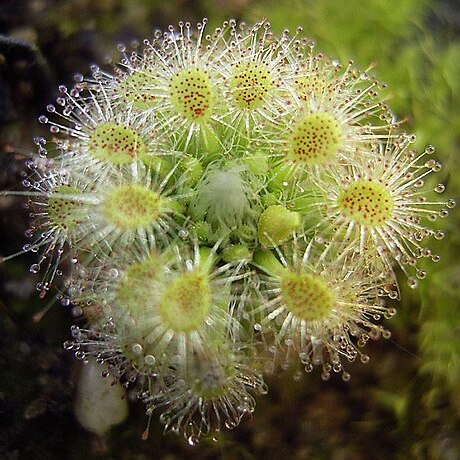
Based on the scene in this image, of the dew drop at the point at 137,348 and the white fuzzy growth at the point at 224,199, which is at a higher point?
the white fuzzy growth at the point at 224,199

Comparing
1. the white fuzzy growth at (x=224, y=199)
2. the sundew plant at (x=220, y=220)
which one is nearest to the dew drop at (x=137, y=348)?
the sundew plant at (x=220, y=220)

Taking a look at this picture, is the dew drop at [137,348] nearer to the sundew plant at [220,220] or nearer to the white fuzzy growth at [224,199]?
the sundew plant at [220,220]

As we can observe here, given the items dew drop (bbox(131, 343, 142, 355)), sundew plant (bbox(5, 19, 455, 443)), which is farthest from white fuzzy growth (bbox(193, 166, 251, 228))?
dew drop (bbox(131, 343, 142, 355))

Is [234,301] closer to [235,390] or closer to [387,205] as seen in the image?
[235,390]

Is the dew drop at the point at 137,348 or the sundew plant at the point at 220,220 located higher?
the sundew plant at the point at 220,220

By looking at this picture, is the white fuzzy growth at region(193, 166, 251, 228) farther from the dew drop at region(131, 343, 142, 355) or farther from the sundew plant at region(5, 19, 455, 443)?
the dew drop at region(131, 343, 142, 355)

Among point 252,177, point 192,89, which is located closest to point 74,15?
point 192,89

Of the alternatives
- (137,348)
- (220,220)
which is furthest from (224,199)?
(137,348)
